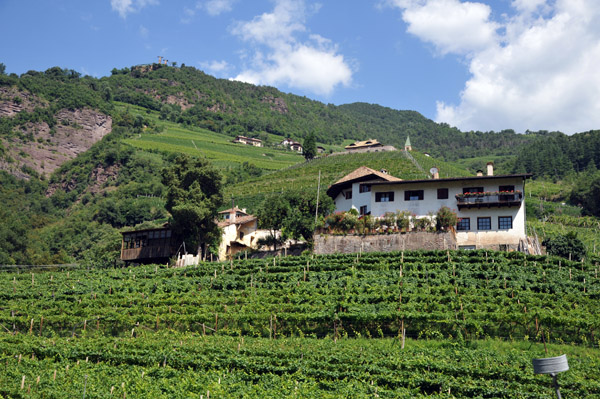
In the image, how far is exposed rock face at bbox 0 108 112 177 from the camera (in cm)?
16062

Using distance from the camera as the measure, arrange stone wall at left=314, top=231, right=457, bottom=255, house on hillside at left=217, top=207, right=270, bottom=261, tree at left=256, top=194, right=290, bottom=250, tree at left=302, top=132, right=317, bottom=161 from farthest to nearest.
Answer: tree at left=302, top=132, right=317, bottom=161
house on hillside at left=217, top=207, right=270, bottom=261
tree at left=256, top=194, right=290, bottom=250
stone wall at left=314, top=231, right=457, bottom=255

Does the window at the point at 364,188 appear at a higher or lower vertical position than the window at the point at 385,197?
higher

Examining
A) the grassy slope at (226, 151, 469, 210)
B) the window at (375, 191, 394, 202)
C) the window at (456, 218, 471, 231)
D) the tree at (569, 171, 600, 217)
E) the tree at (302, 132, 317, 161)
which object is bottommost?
the window at (456, 218, 471, 231)

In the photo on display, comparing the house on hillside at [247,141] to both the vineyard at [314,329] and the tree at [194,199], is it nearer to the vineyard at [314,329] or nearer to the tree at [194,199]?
the tree at [194,199]

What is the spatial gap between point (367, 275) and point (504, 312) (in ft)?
31.9

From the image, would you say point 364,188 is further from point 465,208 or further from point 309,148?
point 309,148

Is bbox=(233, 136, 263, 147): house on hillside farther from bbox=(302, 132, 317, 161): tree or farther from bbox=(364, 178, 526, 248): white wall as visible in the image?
bbox=(364, 178, 526, 248): white wall

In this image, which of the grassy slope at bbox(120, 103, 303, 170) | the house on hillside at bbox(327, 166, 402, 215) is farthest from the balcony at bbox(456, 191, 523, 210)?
the grassy slope at bbox(120, 103, 303, 170)

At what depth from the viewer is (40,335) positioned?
36156 mm

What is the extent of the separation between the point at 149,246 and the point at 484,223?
2879cm

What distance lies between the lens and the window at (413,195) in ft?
168

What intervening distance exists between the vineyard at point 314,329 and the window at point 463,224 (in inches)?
254

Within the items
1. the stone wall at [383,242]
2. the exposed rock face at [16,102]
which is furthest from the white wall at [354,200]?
the exposed rock face at [16,102]

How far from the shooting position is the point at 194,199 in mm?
57594
